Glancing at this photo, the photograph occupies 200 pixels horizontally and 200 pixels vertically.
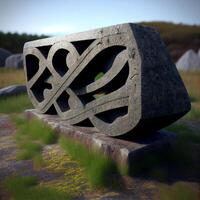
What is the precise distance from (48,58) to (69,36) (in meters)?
0.56

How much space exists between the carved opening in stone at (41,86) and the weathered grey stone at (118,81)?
1.13ft

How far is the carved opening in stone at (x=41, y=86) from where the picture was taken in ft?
13.7

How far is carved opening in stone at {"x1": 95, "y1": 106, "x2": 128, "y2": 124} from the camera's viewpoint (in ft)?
9.77

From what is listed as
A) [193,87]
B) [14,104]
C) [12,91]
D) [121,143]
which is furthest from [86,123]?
[193,87]

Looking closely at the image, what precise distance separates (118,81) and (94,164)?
0.85 m

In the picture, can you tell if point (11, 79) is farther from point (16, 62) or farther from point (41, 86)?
point (41, 86)

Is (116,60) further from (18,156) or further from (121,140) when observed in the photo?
(18,156)

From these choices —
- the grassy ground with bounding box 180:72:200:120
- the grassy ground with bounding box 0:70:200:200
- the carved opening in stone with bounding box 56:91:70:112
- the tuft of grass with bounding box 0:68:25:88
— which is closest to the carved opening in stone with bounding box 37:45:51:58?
the carved opening in stone with bounding box 56:91:70:112

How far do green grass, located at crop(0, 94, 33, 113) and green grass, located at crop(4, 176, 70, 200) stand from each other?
10.7ft

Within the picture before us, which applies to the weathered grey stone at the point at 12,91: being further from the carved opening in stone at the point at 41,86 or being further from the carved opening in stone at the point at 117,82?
the carved opening in stone at the point at 117,82

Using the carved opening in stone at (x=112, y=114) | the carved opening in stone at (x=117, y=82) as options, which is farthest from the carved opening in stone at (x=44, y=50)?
the carved opening in stone at (x=112, y=114)

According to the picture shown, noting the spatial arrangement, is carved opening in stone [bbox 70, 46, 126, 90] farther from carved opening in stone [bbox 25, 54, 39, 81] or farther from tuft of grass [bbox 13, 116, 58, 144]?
carved opening in stone [bbox 25, 54, 39, 81]

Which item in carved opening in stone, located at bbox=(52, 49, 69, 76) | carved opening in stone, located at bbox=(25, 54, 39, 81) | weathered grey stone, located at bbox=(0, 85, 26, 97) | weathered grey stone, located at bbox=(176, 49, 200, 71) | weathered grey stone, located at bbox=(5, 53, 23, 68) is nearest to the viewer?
carved opening in stone, located at bbox=(52, 49, 69, 76)

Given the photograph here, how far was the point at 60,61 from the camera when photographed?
394cm
